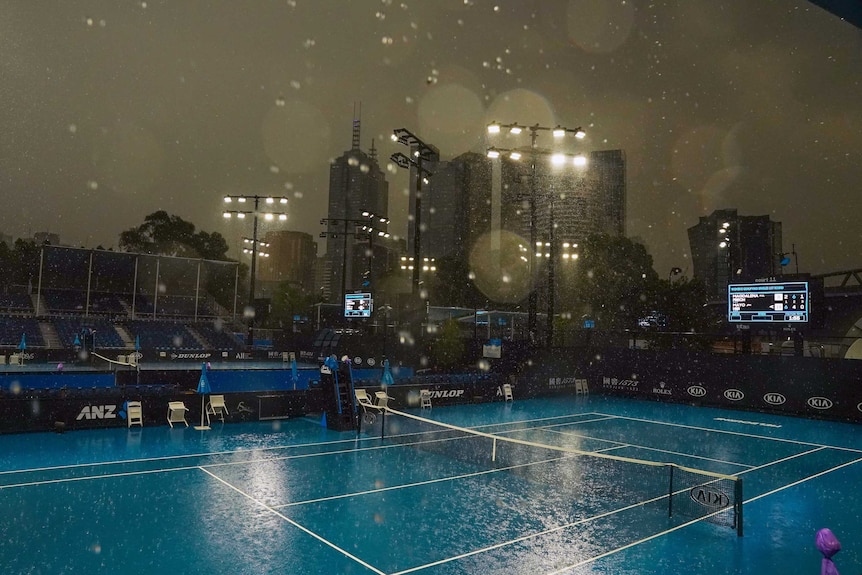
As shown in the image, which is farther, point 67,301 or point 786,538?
point 67,301

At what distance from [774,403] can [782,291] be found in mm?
5894

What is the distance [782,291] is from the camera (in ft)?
83.0

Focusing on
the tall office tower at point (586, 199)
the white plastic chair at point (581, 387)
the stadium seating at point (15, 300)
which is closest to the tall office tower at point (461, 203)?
the tall office tower at point (586, 199)

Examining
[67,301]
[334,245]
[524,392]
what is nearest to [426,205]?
[334,245]

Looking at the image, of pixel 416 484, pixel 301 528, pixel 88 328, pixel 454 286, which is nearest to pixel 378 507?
pixel 301 528

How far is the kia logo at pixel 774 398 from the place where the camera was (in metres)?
27.4

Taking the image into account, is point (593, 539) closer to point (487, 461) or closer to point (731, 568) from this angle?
point (731, 568)

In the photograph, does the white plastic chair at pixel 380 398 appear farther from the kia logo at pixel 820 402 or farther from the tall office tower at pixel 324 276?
the tall office tower at pixel 324 276

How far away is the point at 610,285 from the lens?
5022 centimetres

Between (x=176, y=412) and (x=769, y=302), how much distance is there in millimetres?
24384

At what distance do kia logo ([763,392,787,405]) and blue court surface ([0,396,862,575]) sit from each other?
824cm

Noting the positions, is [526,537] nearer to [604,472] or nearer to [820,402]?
[604,472]

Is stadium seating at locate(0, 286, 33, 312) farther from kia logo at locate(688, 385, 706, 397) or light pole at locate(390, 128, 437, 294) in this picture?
kia logo at locate(688, 385, 706, 397)

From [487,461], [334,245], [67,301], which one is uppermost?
[334,245]
